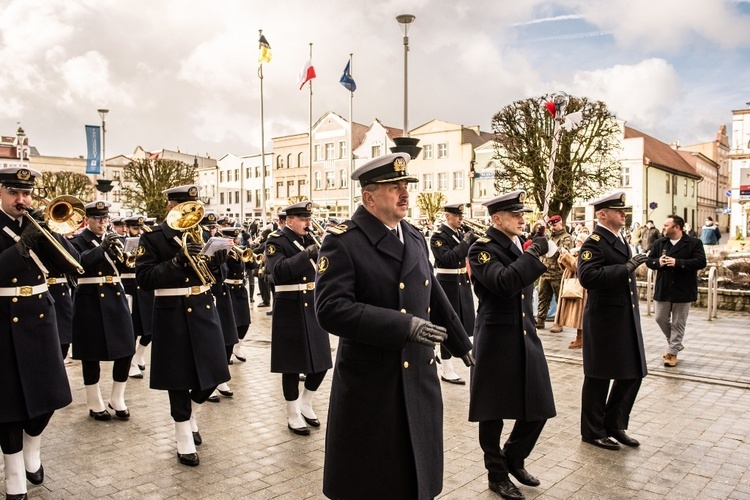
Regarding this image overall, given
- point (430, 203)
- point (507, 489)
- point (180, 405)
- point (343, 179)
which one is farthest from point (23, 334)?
point (343, 179)

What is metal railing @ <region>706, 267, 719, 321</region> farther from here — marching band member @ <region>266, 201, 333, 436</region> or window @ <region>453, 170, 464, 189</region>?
window @ <region>453, 170, 464, 189</region>

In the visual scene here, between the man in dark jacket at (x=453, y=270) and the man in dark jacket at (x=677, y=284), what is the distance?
2734mm

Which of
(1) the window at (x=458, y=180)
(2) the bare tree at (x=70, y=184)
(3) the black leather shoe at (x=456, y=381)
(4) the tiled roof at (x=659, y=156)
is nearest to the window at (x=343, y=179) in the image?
(1) the window at (x=458, y=180)

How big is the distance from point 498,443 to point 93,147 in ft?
116

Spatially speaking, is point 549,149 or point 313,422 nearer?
point 313,422

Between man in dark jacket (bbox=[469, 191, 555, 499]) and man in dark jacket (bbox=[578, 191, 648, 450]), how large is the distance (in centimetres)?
119

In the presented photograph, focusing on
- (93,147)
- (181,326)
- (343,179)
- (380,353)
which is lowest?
(181,326)

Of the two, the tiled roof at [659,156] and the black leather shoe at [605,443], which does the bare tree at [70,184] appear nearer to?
the tiled roof at [659,156]

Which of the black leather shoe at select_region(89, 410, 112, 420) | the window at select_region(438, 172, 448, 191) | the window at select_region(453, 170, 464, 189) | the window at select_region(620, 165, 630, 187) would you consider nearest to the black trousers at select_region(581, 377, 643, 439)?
the black leather shoe at select_region(89, 410, 112, 420)

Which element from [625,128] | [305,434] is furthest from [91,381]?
[625,128]

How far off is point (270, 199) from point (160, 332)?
6780 centimetres

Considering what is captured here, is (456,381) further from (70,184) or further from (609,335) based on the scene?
(70,184)

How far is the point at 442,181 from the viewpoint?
201ft

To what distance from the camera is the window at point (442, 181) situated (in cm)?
6088
